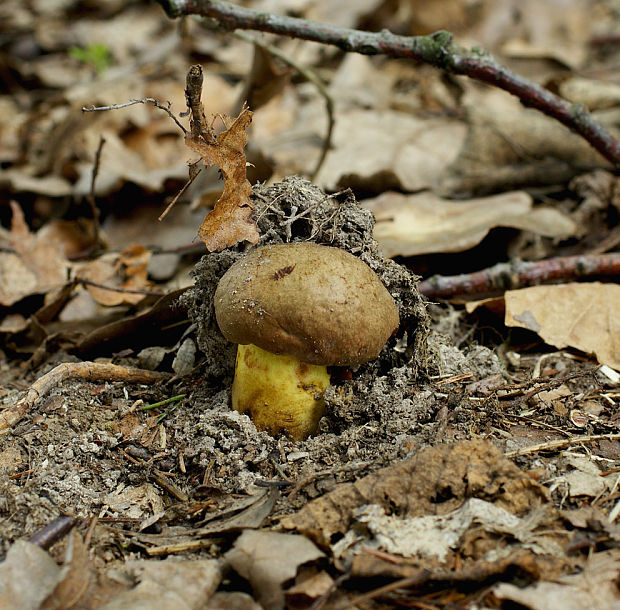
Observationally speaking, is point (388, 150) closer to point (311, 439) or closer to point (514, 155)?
point (514, 155)

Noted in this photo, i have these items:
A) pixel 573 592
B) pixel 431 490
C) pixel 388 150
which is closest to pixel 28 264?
pixel 388 150

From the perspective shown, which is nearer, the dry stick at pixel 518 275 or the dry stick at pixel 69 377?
the dry stick at pixel 69 377

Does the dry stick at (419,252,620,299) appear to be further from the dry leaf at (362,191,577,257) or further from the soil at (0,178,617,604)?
the soil at (0,178,617,604)

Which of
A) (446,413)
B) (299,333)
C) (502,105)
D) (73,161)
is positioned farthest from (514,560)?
(502,105)

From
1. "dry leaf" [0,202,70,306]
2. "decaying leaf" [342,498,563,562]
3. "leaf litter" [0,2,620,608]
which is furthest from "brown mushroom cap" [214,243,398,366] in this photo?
"dry leaf" [0,202,70,306]

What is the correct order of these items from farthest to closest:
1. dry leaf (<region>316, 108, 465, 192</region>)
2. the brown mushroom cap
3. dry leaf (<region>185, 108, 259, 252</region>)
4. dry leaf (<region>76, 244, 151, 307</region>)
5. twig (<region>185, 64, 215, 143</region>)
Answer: dry leaf (<region>316, 108, 465, 192</region>), dry leaf (<region>76, 244, 151, 307</region>), dry leaf (<region>185, 108, 259, 252</region>), the brown mushroom cap, twig (<region>185, 64, 215, 143</region>)

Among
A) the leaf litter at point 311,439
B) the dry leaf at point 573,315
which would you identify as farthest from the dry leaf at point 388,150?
the dry leaf at point 573,315

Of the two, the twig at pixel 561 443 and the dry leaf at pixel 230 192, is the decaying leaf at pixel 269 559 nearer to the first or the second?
the twig at pixel 561 443

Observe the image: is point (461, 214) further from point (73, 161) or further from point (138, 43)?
point (138, 43)
